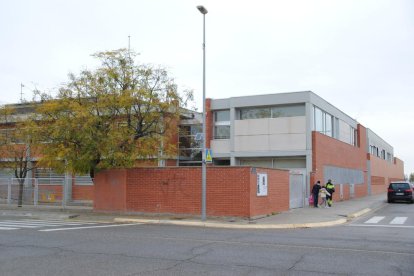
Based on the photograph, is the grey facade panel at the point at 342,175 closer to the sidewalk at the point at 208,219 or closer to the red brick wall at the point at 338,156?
the red brick wall at the point at 338,156

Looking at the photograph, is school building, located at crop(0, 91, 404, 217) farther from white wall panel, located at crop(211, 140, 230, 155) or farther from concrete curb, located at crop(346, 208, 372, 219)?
concrete curb, located at crop(346, 208, 372, 219)

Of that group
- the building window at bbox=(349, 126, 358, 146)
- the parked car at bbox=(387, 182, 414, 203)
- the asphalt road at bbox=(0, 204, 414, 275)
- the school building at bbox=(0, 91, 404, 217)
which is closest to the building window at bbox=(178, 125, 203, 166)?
the school building at bbox=(0, 91, 404, 217)

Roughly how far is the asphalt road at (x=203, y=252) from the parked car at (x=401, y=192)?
20807 millimetres

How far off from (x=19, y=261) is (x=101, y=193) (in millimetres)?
13557

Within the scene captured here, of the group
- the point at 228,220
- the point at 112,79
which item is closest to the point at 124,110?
the point at 112,79

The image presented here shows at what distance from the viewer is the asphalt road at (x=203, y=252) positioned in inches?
341

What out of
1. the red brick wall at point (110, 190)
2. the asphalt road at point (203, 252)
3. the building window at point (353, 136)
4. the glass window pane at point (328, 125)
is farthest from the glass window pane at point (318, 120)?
the asphalt road at point (203, 252)

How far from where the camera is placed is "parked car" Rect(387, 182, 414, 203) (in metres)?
34.5

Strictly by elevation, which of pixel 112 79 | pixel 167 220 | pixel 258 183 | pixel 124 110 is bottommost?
pixel 167 220

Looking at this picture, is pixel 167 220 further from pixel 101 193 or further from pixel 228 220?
pixel 101 193

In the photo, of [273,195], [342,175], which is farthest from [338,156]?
[273,195]

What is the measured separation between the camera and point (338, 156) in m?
35.6

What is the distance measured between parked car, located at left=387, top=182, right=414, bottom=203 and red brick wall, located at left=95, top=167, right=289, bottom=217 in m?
14.8

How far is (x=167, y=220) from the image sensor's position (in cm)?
1925
